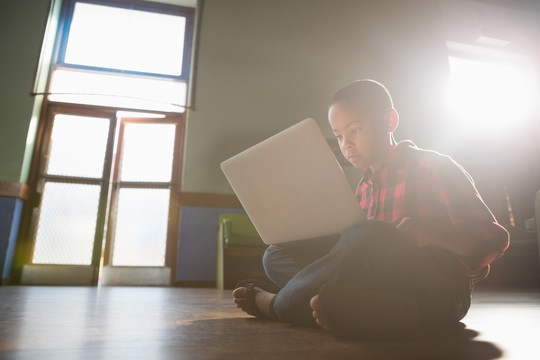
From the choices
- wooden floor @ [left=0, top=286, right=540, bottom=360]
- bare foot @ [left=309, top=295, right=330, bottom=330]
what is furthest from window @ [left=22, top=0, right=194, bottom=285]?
bare foot @ [left=309, top=295, right=330, bottom=330]

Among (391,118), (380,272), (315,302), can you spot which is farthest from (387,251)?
(391,118)

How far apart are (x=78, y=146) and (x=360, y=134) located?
3053mm

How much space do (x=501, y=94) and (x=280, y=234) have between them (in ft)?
13.9

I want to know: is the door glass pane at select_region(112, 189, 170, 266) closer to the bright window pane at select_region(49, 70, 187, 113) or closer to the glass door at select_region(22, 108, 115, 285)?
the glass door at select_region(22, 108, 115, 285)

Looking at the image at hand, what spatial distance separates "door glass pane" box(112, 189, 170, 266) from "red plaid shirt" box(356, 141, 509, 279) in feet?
8.35

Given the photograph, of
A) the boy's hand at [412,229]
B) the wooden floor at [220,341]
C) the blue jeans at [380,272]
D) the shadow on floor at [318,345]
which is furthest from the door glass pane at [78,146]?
the boy's hand at [412,229]

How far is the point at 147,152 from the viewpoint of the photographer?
3361mm

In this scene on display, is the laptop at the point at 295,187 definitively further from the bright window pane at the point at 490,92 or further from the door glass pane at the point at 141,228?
the bright window pane at the point at 490,92

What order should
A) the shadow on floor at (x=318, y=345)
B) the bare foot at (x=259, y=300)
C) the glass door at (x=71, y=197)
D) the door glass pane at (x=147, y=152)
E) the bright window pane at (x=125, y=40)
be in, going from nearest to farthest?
the shadow on floor at (x=318, y=345) → the bare foot at (x=259, y=300) → the glass door at (x=71, y=197) → the door glass pane at (x=147, y=152) → the bright window pane at (x=125, y=40)

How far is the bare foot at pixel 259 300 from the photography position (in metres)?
0.90

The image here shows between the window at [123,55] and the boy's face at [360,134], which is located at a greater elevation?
the window at [123,55]

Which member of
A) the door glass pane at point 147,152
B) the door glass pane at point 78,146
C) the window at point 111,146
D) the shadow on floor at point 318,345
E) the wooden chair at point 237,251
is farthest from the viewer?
the door glass pane at point 147,152

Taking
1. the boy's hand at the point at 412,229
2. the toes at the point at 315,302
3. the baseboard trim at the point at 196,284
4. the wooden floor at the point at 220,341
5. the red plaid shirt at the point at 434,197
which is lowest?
the baseboard trim at the point at 196,284

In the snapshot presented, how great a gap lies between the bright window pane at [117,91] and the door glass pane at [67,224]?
838 millimetres
